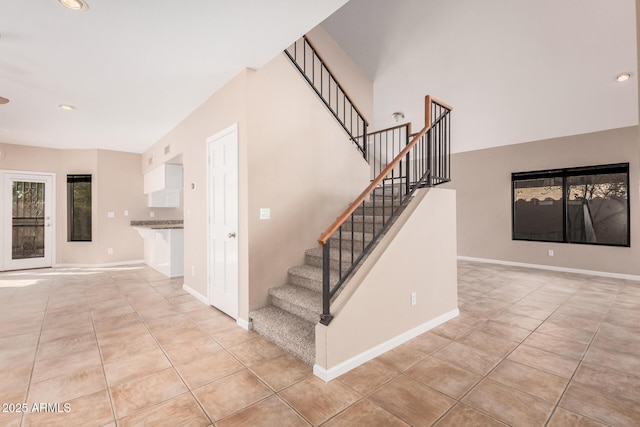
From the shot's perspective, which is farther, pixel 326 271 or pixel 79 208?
pixel 79 208

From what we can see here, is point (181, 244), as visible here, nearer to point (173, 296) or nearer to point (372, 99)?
point (173, 296)

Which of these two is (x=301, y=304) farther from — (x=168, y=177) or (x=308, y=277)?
(x=168, y=177)

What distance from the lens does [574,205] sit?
5.77 m

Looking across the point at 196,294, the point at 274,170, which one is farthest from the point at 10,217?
the point at 274,170

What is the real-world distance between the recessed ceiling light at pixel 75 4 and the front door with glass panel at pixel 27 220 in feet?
20.5

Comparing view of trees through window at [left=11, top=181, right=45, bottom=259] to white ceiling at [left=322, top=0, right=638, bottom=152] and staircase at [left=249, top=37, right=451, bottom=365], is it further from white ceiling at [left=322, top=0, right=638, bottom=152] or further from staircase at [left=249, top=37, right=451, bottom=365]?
white ceiling at [left=322, top=0, right=638, bottom=152]

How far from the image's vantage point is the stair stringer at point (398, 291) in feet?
7.32

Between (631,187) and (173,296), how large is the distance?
7.98 m

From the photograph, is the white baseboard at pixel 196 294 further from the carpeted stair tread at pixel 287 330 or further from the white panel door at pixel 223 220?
the carpeted stair tread at pixel 287 330

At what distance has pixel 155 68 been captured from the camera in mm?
3039

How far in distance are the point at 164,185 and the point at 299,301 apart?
4.33 m

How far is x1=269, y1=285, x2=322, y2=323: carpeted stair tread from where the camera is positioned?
268cm

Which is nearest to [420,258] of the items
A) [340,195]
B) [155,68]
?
[340,195]

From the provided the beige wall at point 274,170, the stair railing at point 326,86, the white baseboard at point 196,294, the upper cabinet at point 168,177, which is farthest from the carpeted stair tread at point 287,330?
the upper cabinet at point 168,177
